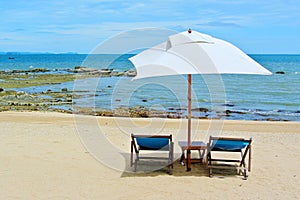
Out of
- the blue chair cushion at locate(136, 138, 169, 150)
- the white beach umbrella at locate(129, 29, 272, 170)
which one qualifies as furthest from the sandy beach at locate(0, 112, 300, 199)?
the white beach umbrella at locate(129, 29, 272, 170)

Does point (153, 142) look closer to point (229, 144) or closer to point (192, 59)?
point (229, 144)

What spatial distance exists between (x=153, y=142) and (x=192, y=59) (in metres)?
1.34

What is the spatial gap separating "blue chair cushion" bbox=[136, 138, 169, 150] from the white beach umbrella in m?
0.99

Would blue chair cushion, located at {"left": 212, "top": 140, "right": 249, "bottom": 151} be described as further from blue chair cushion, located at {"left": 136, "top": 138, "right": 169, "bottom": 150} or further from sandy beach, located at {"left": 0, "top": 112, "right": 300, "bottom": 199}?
blue chair cushion, located at {"left": 136, "top": 138, "right": 169, "bottom": 150}

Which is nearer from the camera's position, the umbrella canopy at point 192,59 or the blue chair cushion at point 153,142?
the umbrella canopy at point 192,59

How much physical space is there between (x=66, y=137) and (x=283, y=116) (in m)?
10.8

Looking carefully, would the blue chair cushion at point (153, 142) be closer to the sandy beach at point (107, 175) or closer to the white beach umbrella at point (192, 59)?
the sandy beach at point (107, 175)

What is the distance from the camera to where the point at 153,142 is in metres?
5.71

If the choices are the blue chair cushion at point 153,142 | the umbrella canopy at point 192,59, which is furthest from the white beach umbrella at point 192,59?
the blue chair cushion at point 153,142

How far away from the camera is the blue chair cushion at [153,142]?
5699mm

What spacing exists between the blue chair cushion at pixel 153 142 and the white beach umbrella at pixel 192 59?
987 millimetres

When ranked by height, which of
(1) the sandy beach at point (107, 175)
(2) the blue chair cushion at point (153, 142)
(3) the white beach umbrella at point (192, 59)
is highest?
(3) the white beach umbrella at point (192, 59)

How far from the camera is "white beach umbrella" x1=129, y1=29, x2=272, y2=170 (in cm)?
521

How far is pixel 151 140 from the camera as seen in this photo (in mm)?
5691
